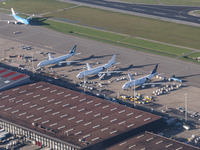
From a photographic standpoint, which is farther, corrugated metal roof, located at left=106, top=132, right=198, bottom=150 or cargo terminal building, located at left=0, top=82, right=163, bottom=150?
cargo terminal building, located at left=0, top=82, right=163, bottom=150

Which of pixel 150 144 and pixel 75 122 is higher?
pixel 75 122

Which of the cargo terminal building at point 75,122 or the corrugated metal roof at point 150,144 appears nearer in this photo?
the corrugated metal roof at point 150,144

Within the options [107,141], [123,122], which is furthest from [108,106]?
[107,141]

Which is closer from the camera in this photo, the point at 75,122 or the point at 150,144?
the point at 150,144

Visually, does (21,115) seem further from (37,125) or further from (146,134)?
(146,134)
